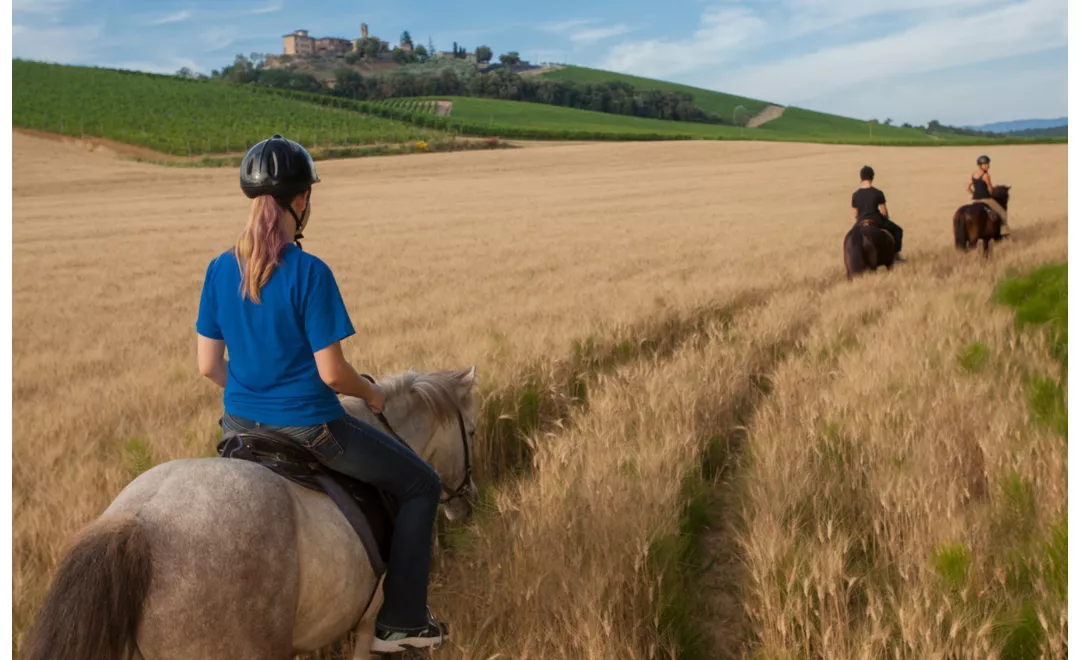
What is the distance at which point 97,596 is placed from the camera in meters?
2.30

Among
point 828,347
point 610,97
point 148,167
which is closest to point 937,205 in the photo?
point 828,347

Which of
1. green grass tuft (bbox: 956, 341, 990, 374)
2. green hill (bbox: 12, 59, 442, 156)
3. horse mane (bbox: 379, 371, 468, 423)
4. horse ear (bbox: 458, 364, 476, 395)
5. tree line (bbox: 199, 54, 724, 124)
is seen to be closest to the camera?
horse mane (bbox: 379, 371, 468, 423)

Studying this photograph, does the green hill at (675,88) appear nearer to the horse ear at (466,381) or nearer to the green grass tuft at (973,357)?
the green grass tuft at (973,357)

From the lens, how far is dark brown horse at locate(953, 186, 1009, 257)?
14359 mm

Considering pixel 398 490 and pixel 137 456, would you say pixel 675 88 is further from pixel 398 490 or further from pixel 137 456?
→ pixel 398 490

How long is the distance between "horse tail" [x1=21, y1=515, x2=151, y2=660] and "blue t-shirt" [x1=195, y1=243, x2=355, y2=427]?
0.60 meters

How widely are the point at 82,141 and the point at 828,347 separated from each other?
67.2m

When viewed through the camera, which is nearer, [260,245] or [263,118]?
[260,245]

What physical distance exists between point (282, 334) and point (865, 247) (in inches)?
458

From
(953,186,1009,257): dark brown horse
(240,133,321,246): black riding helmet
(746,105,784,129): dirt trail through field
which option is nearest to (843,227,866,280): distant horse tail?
(953,186,1009,257): dark brown horse

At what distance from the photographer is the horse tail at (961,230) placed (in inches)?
575

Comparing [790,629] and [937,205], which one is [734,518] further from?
[937,205]

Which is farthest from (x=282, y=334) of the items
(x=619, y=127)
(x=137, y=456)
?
(x=619, y=127)

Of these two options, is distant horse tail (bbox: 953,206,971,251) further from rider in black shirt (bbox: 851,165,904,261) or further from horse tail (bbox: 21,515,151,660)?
horse tail (bbox: 21,515,151,660)
